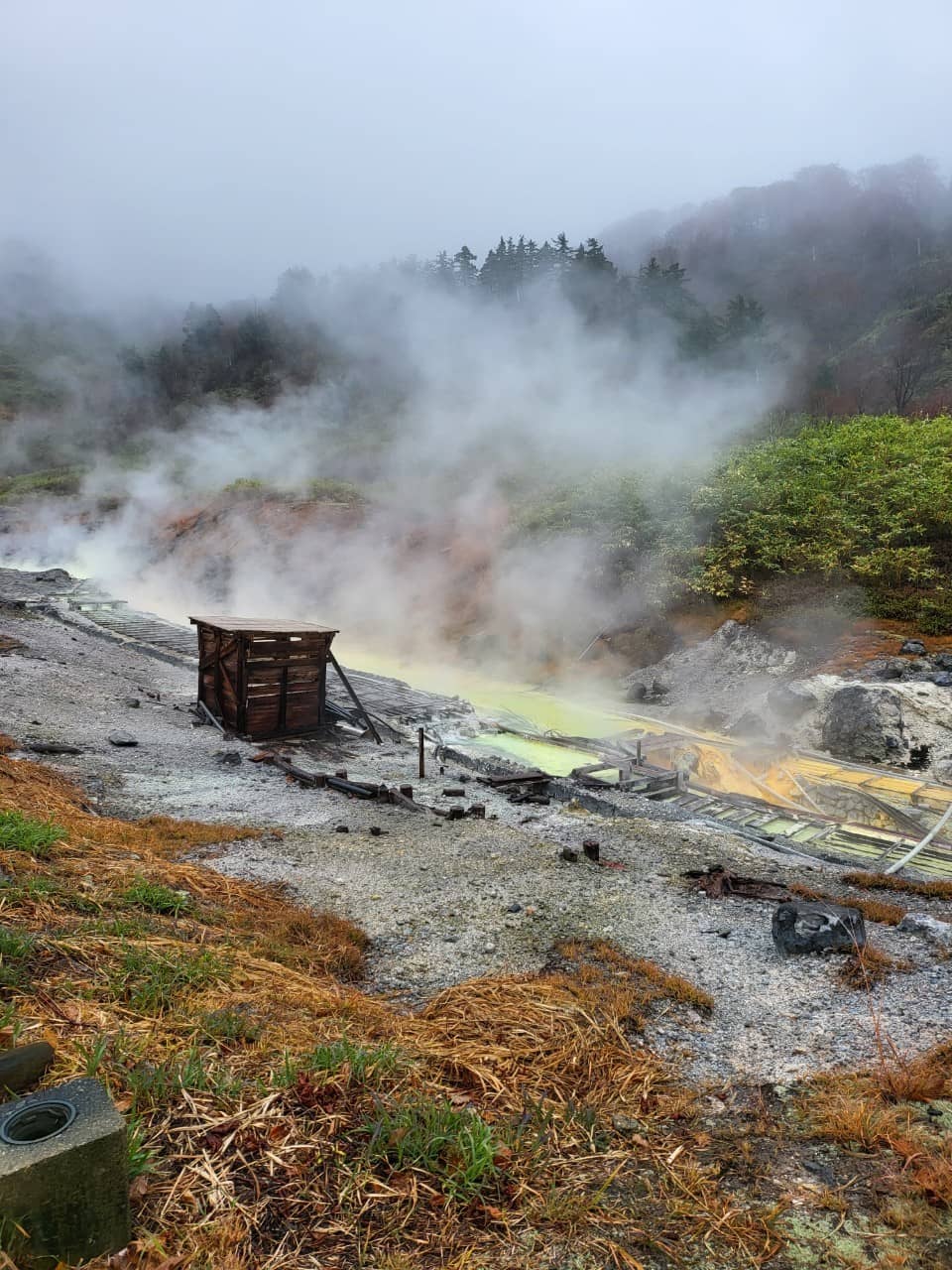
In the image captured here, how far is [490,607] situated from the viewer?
24.8 m

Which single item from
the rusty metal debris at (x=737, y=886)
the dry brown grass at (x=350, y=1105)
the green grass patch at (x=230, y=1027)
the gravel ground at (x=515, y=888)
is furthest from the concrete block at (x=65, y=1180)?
the rusty metal debris at (x=737, y=886)

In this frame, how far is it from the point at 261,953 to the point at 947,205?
98092 millimetres

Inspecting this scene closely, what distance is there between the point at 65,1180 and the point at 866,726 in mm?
14652

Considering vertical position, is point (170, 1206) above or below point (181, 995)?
above

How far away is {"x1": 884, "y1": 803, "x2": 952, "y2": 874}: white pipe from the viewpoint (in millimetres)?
8789

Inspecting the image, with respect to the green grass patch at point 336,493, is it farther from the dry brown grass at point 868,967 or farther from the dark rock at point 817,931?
the dry brown grass at point 868,967

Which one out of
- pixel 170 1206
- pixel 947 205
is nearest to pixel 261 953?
pixel 170 1206

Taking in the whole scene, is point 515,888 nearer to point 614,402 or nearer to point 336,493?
point 336,493

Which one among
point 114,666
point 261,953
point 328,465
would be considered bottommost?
point 114,666

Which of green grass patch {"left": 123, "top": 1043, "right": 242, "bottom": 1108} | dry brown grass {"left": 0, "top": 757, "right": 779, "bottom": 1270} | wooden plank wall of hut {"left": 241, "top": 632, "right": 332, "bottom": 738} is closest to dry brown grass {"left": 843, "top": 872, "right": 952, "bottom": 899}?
dry brown grass {"left": 0, "top": 757, "right": 779, "bottom": 1270}

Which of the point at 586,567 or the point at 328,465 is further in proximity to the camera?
the point at 328,465

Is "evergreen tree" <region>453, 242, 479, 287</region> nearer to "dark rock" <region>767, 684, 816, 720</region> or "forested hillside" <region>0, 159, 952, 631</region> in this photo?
"forested hillside" <region>0, 159, 952, 631</region>

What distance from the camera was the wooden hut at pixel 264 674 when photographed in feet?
43.6

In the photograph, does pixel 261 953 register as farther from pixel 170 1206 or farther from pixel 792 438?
→ pixel 792 438
